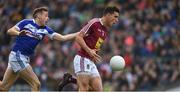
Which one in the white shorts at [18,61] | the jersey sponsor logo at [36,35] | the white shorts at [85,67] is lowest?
the white shorts at [85,67]

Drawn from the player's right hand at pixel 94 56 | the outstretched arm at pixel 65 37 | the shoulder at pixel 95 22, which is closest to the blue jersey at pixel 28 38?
the outstretched arm at pixel 65 37

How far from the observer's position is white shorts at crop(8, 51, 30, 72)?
55.1 ft

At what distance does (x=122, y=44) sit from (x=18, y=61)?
10.3 metres

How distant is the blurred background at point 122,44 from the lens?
25609 millimetres

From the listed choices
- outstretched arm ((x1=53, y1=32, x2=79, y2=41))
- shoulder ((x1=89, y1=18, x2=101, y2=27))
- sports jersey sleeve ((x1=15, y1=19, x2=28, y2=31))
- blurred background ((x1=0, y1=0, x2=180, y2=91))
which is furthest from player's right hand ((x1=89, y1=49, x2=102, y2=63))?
blurred background ((x1=0, y1=0, x2=180, y2=91))

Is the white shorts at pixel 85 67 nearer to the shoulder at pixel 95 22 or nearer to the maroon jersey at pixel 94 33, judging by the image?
the maroon jersey at pixel 94 33

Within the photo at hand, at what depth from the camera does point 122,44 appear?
2673 centimetres

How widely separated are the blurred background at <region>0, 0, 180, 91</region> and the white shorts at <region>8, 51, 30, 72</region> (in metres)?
8.54

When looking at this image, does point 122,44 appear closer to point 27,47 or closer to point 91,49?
point 27,47

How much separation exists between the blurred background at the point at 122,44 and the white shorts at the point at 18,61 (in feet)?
28.0

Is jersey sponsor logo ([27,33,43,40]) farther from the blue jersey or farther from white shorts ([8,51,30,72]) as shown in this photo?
white shorts ([8,51,30,72])

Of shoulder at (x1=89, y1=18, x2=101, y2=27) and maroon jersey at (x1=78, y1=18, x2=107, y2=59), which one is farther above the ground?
shoulder at (x1=89, y1=18, x2=101, y2=27)

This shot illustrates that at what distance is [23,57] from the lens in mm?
16812

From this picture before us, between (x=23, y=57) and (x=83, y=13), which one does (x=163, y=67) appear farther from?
(x=23, y=57)
